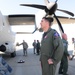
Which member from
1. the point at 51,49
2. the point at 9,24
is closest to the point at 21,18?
the point at 9,24

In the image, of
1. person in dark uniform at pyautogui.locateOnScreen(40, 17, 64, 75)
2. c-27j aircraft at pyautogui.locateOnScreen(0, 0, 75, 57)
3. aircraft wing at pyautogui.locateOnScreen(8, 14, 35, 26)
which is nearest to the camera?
person in dark uniform at pyautogui.locateOnScreen(40, 17, 64, 75)

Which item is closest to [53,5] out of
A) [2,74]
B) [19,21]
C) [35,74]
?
[35,74]

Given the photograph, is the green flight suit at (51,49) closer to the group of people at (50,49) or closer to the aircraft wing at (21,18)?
the group of people at (50,49)

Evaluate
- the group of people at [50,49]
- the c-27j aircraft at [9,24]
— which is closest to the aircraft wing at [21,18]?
the c-27j aircraft at [9,24]

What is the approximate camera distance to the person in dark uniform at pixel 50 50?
396 centimetres

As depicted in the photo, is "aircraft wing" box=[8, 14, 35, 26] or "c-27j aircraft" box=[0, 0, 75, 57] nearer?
"c-27j aircraft" box=[0, 0, 75, 57]

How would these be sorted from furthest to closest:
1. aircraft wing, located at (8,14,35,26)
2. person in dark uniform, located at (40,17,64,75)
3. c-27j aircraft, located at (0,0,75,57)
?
aircraft wing, located at (8,14,35,26)
c-27j aircraft, located at (0,0,75,57)
person in dark uniform, located at (40,17,64,75)

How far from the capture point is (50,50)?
4.02 metres

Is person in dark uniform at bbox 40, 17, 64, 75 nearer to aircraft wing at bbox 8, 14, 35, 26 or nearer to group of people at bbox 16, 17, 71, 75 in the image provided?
group of people at bbox 16, 17, 71, 75

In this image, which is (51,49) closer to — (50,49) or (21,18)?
(50,49)

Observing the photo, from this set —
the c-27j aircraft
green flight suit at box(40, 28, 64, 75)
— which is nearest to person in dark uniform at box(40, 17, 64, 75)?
green flight suit at box(40, 28, 64, 75)

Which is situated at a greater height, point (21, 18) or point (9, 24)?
point (21, 18)

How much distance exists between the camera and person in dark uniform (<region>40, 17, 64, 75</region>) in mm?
3963

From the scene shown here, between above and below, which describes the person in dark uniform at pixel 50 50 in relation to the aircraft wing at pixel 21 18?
below
